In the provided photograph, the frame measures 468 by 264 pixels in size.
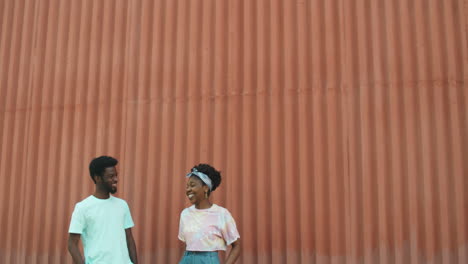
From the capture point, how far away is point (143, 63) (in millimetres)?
6402

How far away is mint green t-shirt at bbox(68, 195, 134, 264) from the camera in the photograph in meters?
4.73

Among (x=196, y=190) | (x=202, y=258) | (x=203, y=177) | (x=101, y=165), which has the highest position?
(x=101, y=165)

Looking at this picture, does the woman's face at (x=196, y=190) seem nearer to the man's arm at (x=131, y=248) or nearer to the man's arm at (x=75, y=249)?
the man's arm at (x=131, y=248)

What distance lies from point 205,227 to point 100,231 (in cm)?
92

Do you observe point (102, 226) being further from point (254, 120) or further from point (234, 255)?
point (254, 120)

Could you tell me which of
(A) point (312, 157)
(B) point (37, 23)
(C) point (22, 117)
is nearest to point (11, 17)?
(B) point (37, 23)

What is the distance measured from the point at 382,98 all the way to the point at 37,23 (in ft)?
14.2

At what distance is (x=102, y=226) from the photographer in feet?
15.8

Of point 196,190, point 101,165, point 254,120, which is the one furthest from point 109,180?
point 254,120

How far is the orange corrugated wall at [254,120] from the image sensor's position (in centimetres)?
539

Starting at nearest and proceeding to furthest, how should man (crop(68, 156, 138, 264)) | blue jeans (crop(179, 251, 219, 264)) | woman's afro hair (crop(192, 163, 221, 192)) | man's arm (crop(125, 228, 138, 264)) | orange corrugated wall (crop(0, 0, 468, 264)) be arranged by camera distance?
blue jeans (crop(179, 251, 219, 264)) < man (crop(68, 156, 138, 264)) < woman's afro hair (crop(192, 163, 221, 192)) < man's arm (crop(125, 228, 138, 264)) < orange corrugated wall (crop(0, 0, 468, 264))

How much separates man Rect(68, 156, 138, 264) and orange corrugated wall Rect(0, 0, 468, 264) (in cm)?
106

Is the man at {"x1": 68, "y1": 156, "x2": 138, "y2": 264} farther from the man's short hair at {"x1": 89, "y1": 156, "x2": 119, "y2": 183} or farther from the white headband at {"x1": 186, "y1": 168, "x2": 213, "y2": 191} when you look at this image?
the white headband at {"x1": 186, "y1": 168, "x2": 213, "y2": 191}

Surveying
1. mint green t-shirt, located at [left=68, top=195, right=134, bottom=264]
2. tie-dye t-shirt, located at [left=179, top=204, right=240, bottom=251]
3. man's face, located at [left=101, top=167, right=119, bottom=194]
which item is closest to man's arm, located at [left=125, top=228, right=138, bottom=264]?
mint green t-shirt, located at [left=68, top=195, right=134, bottom=264]
